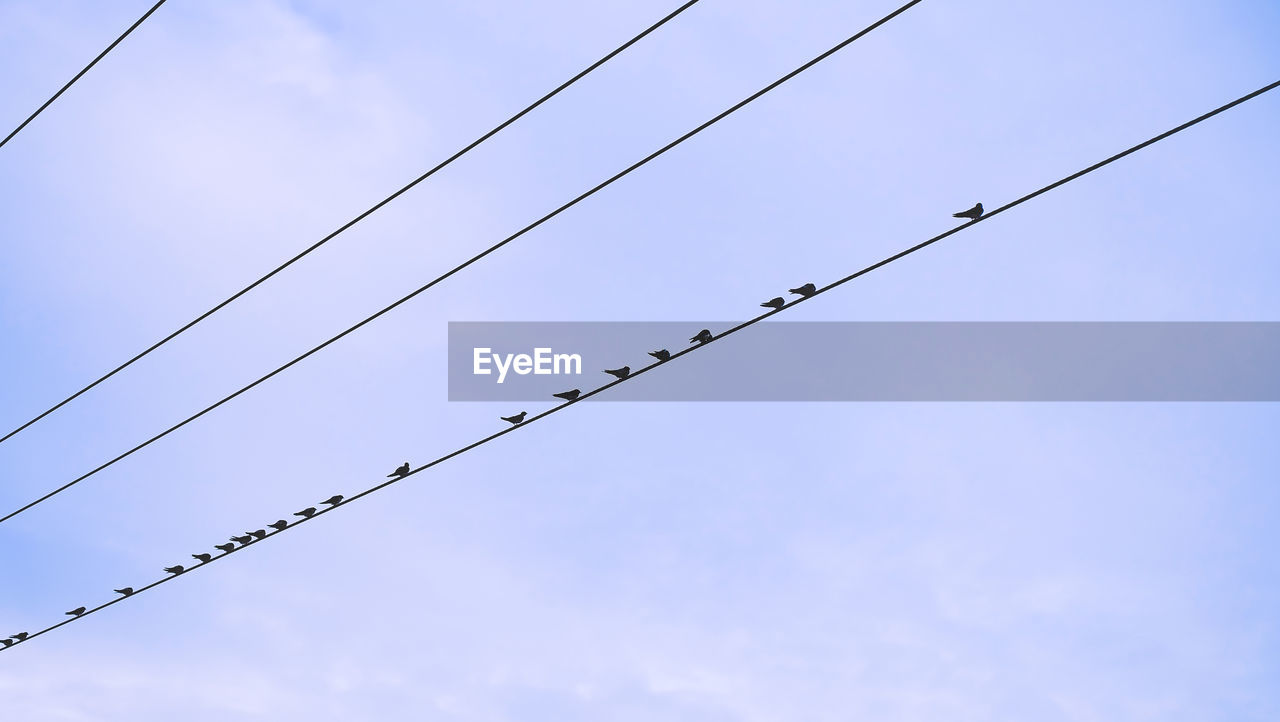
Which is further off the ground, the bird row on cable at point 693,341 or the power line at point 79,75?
the power line at point 79,75

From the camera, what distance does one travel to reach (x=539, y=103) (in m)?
10.6

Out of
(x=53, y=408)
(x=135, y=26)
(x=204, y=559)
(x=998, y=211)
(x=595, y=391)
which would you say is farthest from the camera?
(x=204, y=559)

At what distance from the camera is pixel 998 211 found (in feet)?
32.4

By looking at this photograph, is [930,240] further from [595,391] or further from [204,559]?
[204,559]

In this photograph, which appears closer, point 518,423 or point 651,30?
point 651,30

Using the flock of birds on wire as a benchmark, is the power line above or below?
above

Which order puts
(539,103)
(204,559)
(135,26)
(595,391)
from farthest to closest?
(204,559)
(595,391)
(135,26)
(539,103)

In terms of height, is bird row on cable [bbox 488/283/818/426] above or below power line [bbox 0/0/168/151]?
below

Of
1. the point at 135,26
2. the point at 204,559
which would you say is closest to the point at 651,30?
the point at 135,26

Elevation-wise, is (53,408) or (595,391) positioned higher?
(53,408)

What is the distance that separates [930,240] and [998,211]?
0.57 m

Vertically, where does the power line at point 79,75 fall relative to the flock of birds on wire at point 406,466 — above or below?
above

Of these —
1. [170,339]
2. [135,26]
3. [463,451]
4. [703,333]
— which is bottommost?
[463,451]

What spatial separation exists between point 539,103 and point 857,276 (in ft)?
10.0
